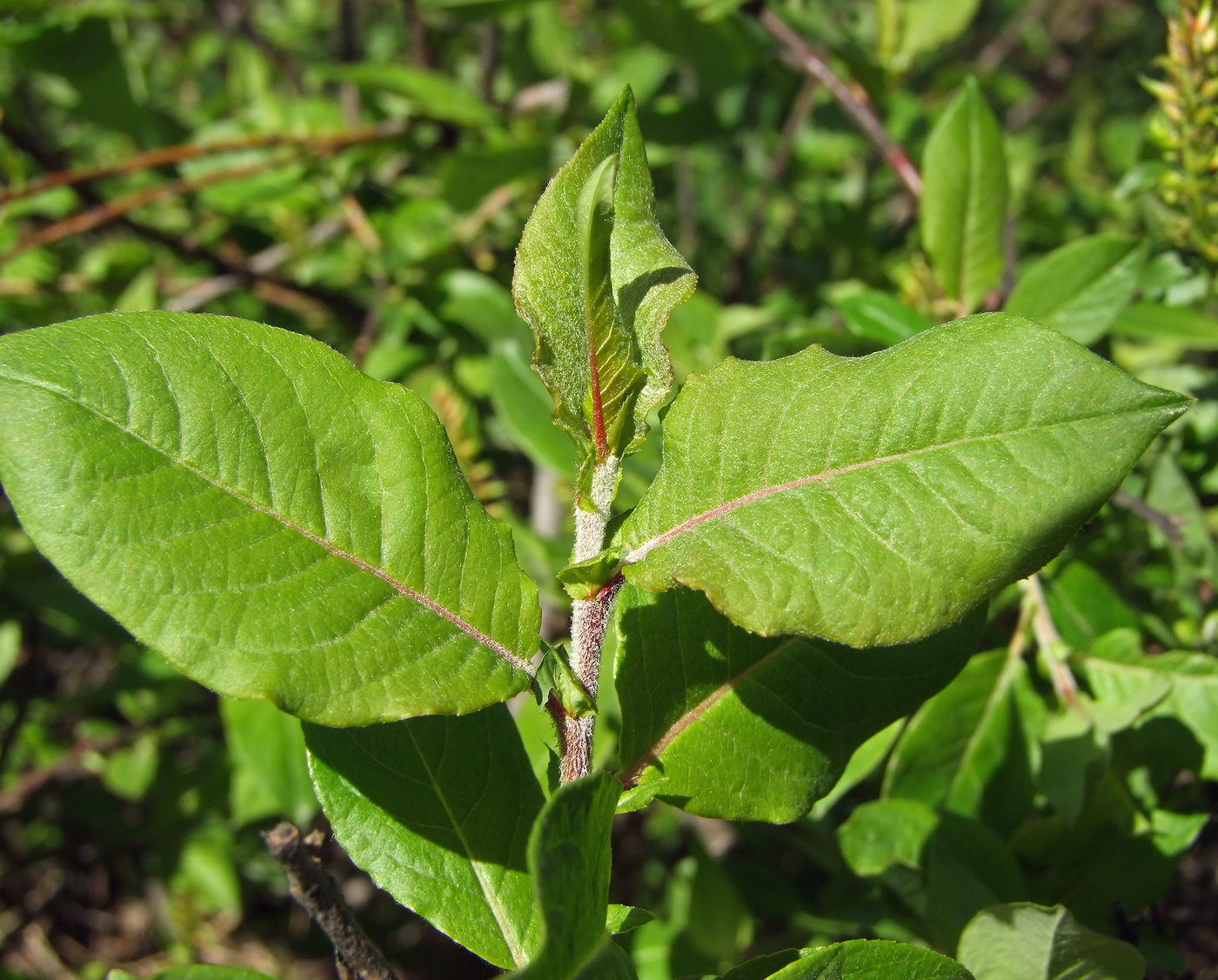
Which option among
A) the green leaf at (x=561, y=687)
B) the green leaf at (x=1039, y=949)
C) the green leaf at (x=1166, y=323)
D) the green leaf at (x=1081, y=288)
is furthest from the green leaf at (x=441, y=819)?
the green leaf at (x=1166, y=323)

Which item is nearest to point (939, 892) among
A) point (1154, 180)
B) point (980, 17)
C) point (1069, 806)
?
point (1069, 806)

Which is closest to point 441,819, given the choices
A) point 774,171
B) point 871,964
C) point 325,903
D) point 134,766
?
point 325,903

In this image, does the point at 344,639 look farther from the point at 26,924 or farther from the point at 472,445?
the point at 26,924

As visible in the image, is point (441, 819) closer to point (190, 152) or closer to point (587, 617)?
point (587, 617)

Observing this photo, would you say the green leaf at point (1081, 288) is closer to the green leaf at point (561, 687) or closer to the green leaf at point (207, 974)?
the green leaf at point (561, 687)

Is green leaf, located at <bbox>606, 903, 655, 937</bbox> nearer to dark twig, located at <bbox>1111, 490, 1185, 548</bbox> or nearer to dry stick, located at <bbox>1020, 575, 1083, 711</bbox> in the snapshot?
dry stick, located at <bbox>1020, 575, 1083, 711</bbox>

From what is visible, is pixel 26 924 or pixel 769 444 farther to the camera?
pixel 26 924
